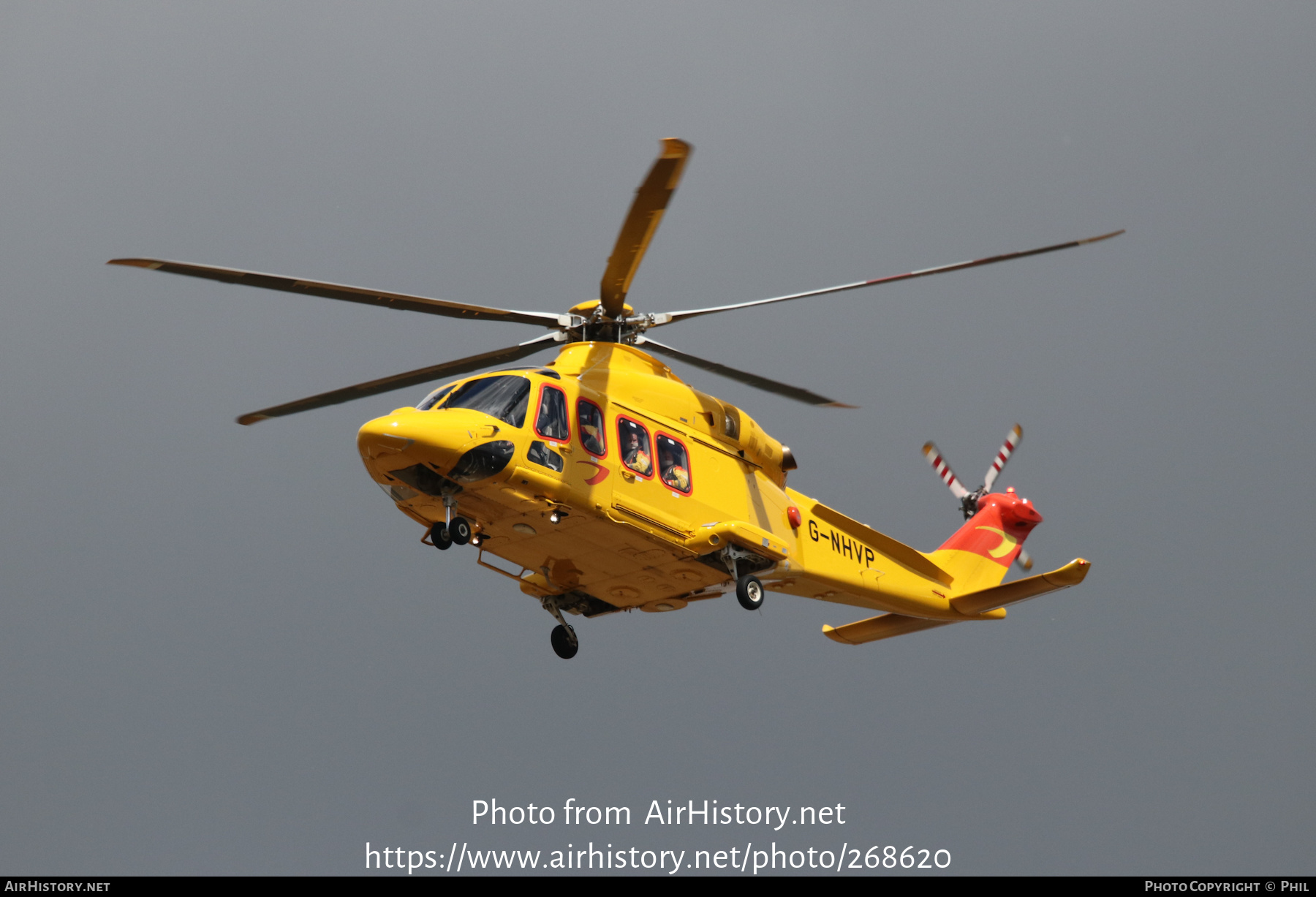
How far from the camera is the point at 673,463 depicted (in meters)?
19.0

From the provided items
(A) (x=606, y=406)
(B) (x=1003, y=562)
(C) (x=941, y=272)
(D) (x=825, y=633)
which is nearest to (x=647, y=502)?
(A) (x=606, y=406)

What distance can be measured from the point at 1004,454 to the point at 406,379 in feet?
37.8

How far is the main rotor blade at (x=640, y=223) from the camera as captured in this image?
14.8 m

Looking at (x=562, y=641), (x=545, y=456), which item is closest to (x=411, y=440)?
(x=545, y=456)

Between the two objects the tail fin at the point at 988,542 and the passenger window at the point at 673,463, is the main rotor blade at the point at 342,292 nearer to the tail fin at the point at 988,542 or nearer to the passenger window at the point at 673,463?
the passenger window at the point at 673,463

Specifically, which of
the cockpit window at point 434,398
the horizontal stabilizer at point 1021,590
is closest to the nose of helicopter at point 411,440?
the cockpit window at point 434,398

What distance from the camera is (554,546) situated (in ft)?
61.1

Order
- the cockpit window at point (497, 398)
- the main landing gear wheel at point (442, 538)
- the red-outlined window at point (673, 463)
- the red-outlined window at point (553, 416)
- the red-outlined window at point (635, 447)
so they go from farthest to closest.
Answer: the red-outlined window at point (673, 463) → the red-outlined window at point (635, 447) → the red-outlined window at point (553, 416) → the cockpit window at point (497, 398) → the main landing gear wheel at point (442, 538)

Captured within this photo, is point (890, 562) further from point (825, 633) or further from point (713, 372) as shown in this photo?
point (713, 372)

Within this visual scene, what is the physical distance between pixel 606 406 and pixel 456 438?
268 cm

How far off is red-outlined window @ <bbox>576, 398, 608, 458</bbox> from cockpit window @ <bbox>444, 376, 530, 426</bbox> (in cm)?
88

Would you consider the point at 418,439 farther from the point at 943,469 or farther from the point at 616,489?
the point at 943,469

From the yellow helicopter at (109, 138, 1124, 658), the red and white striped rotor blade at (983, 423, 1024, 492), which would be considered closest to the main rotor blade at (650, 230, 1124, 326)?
the yellow helicopter at (109, 138, 1124, 658)

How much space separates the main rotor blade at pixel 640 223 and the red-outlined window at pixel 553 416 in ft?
5.37
